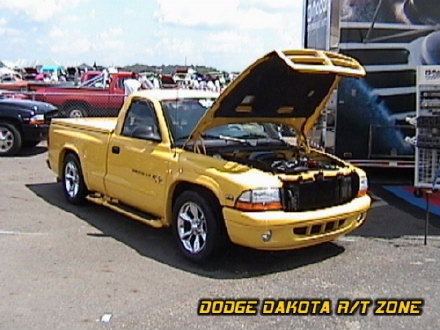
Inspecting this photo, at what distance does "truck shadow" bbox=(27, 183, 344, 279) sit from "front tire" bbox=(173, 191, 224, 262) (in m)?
0.13

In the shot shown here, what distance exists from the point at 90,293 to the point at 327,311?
1.94 meters

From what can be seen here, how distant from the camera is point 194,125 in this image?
6379 mm

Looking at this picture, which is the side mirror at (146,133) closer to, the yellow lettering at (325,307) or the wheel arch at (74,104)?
the yellow lettering at (325,307)

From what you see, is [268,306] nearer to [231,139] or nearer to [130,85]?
[231,139]

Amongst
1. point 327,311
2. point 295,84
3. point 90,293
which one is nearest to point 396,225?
point 295,84

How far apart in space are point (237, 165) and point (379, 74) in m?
4.56

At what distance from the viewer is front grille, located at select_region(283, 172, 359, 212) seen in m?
5.29

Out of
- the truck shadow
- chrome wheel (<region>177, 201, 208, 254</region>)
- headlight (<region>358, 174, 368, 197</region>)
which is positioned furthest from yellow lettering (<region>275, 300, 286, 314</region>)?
headlight (<region>358, 174, 368, 197</region>)

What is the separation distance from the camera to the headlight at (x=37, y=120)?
1269 cm

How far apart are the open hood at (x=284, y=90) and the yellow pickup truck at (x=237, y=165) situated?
14 mm

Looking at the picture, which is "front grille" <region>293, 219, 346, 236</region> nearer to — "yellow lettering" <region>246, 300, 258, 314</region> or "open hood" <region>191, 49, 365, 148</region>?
"yellow lettering" <region>246, 300, 258, 314</region>

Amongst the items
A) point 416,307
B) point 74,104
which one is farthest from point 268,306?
point 74,104

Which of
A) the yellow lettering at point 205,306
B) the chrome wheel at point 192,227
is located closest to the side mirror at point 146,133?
the chrome wheel at point 192,227

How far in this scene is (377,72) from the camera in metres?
9.11
